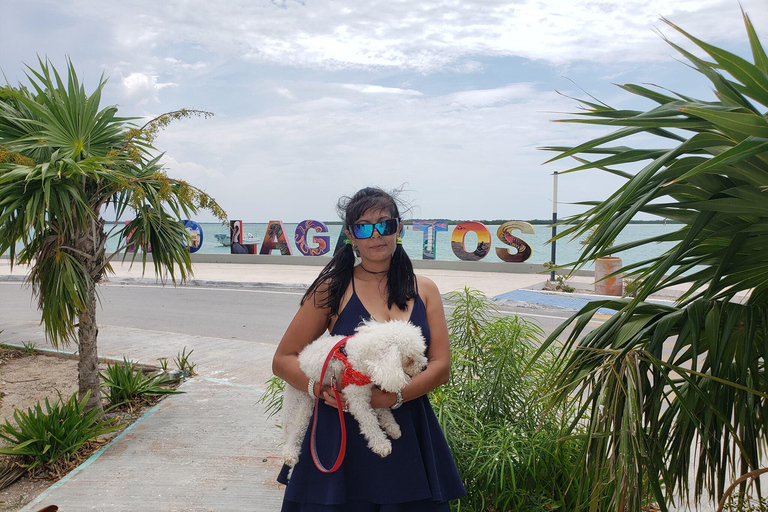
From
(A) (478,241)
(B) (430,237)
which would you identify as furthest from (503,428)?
(B) (430,237)

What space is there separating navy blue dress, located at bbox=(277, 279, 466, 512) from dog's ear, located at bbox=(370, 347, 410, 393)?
0.75 ft

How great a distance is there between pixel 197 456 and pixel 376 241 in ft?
9.92

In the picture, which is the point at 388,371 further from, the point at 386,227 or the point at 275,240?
the point at 275,240

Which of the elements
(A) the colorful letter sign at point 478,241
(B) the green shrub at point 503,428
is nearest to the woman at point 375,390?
(B) the green shrub at point 503,428

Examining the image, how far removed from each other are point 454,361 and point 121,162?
3.33 metres

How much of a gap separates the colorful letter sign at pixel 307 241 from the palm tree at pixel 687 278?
69.0 feet

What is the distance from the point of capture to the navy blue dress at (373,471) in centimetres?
229

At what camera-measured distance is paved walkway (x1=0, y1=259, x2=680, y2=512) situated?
3875 millimetres

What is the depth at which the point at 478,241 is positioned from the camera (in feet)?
67.8

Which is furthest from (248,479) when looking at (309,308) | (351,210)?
(351,210)

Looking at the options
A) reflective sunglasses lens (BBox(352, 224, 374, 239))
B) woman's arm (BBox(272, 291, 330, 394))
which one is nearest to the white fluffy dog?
woman's arm (BBox(272, 291, 330, 394))

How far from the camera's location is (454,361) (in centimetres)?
375

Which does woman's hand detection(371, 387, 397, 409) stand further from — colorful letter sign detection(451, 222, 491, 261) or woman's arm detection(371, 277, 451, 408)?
colorful letter sign detection(451, 222, 491, 261)

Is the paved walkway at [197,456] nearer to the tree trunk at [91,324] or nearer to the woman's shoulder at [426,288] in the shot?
the tree trunk at [91,324]
